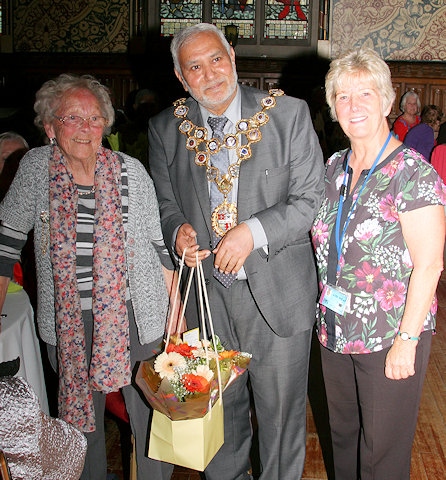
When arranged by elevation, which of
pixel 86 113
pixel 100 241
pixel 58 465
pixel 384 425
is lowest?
pixel 384 425

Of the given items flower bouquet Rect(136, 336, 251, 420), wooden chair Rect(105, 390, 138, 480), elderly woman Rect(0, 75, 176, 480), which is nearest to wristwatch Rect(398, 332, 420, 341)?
flower bouquet Rect(136, 336, 251, 420)

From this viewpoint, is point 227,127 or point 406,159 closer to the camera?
point 406,159

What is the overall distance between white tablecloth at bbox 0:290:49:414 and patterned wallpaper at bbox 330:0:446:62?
707 centimetres

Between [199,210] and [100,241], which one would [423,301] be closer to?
[199,210]

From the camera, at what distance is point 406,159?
1.97 meters

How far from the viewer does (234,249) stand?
2.04 m

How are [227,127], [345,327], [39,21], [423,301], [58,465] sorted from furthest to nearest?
[39,21], [227,127], [345,327], [423,301], [58,465]

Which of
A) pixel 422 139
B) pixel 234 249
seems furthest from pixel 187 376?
pixel 422 139

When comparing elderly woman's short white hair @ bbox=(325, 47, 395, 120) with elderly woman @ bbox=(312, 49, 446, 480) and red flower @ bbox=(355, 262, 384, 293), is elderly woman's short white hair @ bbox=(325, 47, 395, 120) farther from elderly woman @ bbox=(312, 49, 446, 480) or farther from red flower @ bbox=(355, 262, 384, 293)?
red flower @ bbox=(355, 262, 384, 293)

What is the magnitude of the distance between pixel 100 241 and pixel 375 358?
106cm

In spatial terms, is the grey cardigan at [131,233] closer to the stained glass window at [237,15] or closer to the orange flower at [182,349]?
the orange flower at [182,349]

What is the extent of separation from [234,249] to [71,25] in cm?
772

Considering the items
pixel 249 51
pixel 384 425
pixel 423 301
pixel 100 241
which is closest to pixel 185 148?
pixel 100 241

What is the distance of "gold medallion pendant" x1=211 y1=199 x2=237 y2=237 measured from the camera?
2.19 metres
